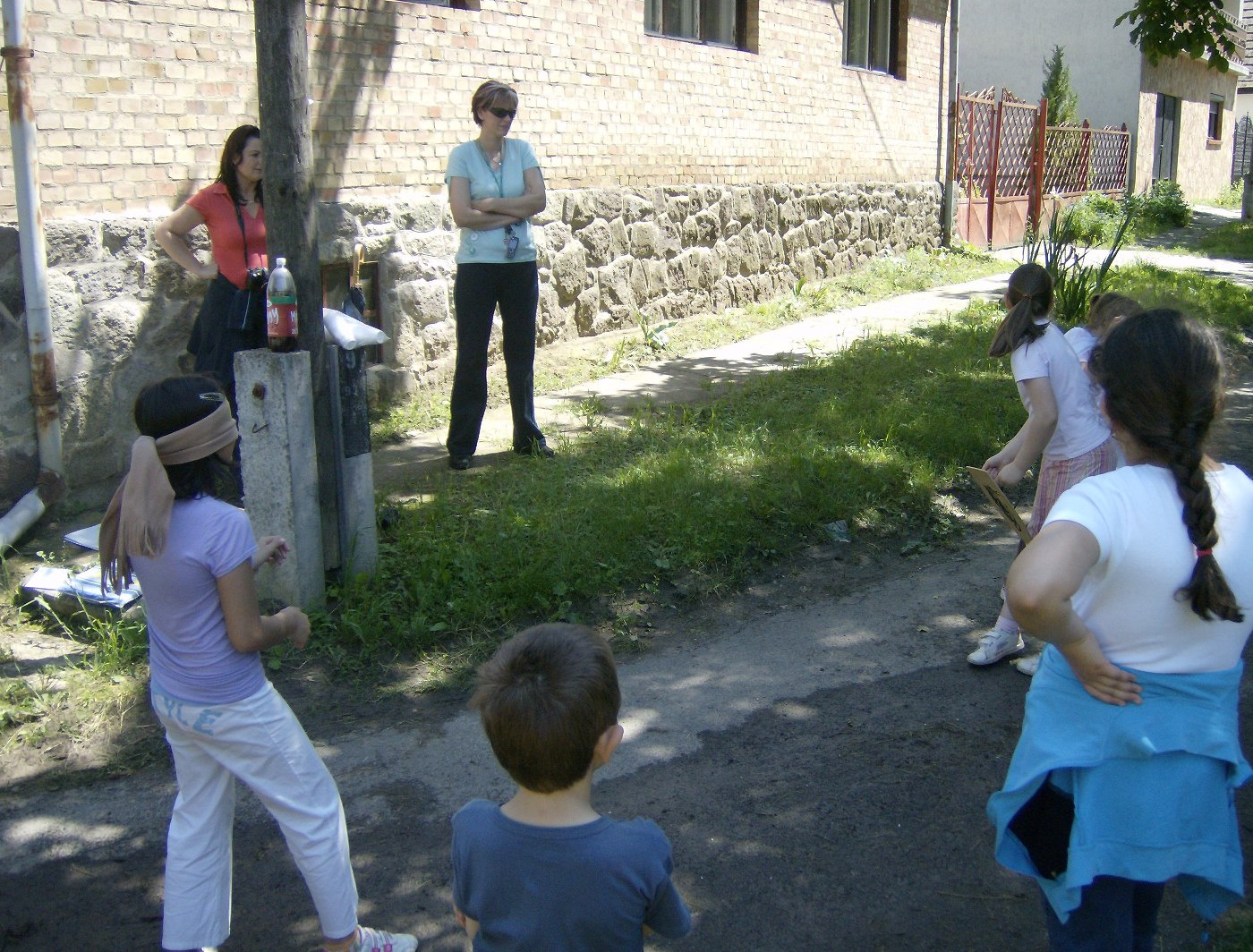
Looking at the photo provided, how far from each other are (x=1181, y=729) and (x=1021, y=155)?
59.4 feet

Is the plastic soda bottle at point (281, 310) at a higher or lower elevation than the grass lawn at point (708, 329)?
higher

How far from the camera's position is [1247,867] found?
3.26 metres

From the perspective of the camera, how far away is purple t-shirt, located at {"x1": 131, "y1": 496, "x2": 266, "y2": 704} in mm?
2607

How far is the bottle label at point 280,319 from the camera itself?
4445 mm

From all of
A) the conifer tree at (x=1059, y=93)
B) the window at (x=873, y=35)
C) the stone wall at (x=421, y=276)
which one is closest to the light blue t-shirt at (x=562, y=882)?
the stone wall at (x=421, y=276)

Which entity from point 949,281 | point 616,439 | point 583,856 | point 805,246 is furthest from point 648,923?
point 949,281

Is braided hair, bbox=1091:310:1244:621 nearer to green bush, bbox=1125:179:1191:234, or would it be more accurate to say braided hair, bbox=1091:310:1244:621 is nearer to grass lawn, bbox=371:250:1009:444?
grass lawn, bbox=371:250:1009:444

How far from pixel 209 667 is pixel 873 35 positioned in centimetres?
1362

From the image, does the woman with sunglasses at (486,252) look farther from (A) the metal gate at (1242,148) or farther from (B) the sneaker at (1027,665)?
(A) the metal gate at (1242,148)

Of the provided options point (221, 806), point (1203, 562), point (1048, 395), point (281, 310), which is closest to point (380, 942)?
point (221, 806)

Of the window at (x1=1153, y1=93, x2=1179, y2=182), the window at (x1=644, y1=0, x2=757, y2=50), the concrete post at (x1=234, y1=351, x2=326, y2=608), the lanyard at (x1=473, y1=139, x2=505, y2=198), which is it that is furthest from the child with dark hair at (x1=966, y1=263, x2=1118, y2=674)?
the window at (x1=1153, y1=93, x2=1179, y2=182)

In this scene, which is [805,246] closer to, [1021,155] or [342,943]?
[1021,155]

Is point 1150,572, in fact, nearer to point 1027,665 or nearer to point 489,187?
point 1027,665

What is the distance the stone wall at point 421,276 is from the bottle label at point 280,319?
174 centimetres
